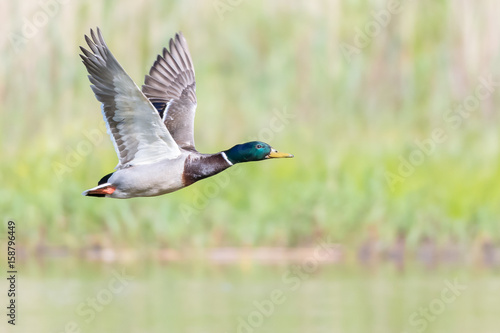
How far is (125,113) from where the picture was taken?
27.7 ft

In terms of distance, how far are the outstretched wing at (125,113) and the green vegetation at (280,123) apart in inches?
250

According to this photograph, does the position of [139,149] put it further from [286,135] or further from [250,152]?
[286,135]

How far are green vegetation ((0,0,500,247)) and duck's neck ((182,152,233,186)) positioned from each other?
21.2ft

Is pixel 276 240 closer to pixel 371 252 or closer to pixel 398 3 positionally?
pixel 371 252

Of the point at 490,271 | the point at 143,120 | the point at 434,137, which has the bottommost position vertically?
the point at 490,271

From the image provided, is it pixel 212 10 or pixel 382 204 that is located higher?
pixel 212 10

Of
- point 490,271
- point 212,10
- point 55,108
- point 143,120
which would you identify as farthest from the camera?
point 212,10

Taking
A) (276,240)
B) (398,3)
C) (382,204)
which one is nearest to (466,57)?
(398,3)

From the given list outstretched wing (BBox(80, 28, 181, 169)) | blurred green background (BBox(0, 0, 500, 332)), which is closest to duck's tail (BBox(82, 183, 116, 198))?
outstretched wing (BBox(80, 28, 181, 169))

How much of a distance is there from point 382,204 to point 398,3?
170 inches

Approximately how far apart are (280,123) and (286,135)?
195mm

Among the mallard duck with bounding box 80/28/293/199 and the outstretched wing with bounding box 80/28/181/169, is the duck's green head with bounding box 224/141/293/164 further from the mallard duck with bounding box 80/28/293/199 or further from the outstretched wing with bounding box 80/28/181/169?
the outstretched wing with bounding box 80/28/181/169

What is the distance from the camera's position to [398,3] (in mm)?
18453

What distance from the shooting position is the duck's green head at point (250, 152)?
8.77m
